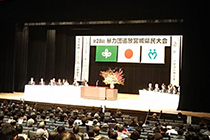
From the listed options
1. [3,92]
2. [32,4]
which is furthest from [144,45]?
[3,92]

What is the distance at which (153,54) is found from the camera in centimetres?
1103

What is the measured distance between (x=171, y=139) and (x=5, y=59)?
9.29 m

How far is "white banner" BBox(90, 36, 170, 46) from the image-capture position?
10.6 meters

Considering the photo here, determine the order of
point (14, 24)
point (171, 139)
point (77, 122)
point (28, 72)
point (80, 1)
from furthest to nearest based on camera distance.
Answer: point (28, 72) → point (14, 24) → point (80, 1) → point (77, 122) → point (171, 139)

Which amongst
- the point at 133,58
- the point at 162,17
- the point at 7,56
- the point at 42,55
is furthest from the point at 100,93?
the point at 7,56

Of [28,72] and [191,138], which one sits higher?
[28,72]

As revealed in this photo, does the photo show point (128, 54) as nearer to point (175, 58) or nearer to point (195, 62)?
point (175, 58)

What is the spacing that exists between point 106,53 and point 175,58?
3.34m

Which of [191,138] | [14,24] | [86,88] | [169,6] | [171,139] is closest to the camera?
[191,138]

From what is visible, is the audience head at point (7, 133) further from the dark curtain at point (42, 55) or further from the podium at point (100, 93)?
the dark curtain at point (42, 55)

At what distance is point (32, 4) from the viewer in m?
8.78

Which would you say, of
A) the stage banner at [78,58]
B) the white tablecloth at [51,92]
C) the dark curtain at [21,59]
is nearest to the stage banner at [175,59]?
the white tablecloth at [51,92]

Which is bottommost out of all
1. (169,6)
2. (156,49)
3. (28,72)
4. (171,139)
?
(171,139)

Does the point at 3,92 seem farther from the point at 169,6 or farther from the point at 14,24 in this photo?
the point at 169,6
